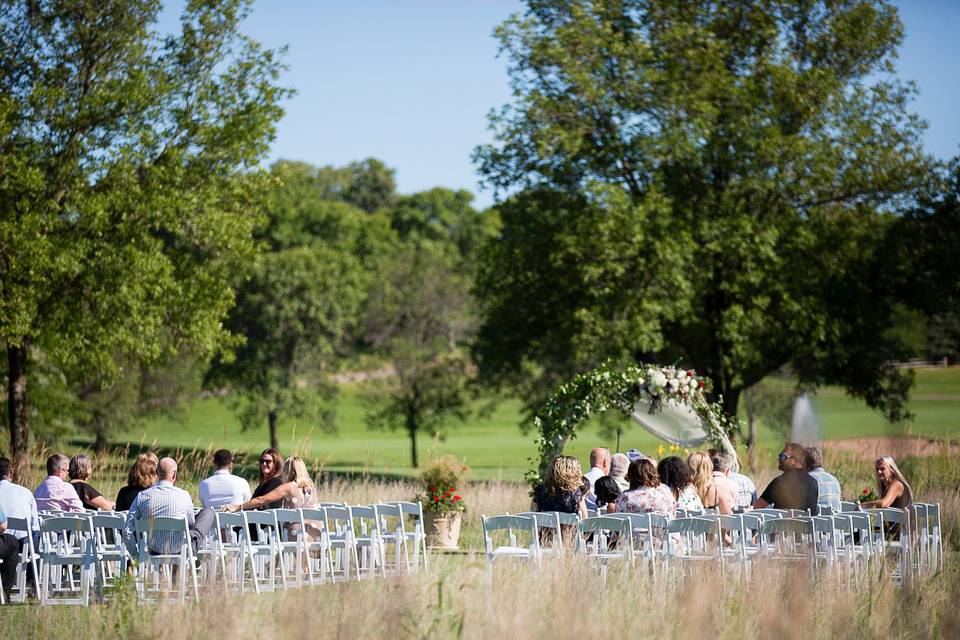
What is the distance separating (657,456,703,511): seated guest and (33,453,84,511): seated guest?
5.72 m

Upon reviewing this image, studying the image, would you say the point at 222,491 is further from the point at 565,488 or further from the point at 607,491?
the point at 607,491

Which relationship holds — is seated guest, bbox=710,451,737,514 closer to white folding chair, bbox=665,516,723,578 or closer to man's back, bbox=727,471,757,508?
white folding chair, bbox=665,516,723,578

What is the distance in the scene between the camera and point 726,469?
1291 centimetres

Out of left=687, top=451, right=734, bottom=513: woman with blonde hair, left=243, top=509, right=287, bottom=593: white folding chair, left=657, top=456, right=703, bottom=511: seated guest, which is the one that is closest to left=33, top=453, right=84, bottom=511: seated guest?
left=243, top=509, right=287, bottom=593: white folding chair

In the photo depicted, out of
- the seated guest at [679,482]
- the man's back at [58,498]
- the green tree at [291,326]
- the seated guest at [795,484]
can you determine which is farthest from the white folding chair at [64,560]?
the green tree at [291,326]

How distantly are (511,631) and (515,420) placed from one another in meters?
56.8

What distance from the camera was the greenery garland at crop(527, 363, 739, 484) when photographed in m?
16.9

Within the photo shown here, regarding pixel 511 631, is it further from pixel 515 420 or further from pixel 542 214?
pixel 515 420

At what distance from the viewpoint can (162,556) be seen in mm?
9852

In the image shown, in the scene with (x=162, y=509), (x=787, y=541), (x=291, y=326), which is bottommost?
(x=787, y=541)

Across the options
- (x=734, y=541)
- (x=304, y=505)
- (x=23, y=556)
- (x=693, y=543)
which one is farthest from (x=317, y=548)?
(x=734, y=541)

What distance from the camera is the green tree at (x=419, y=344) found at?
39.3m

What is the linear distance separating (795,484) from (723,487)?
0.81 meters

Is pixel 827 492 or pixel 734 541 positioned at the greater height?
pixel 827 492
